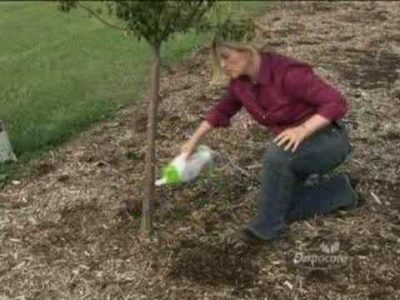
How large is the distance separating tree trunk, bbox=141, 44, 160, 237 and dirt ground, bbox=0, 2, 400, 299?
0.13m

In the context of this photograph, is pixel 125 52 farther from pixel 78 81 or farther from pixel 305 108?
pixel 305 108

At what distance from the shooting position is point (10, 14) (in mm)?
12906

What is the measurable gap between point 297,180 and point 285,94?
66 centimetres

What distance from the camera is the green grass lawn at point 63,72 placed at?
23.7 ft

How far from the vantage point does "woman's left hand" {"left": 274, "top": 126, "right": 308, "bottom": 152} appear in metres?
4.60

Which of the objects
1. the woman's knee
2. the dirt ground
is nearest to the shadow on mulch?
the dirt ground

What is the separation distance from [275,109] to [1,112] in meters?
3.61

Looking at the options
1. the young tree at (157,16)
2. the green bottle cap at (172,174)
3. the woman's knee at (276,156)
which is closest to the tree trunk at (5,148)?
the green bottle cap at (172,174)

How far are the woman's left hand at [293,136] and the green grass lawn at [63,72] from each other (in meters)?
1.37

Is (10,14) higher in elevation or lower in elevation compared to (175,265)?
lower

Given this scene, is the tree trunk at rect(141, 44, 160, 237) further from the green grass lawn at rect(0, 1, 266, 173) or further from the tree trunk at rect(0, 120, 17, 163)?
the tree trunk at rect(0, 120, 17, 163)

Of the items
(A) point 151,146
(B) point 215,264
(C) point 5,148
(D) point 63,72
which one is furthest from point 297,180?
(D) point 63,72

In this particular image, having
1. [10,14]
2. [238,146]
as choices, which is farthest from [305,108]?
[10,14]

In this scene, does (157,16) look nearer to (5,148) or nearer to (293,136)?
(293,136)
